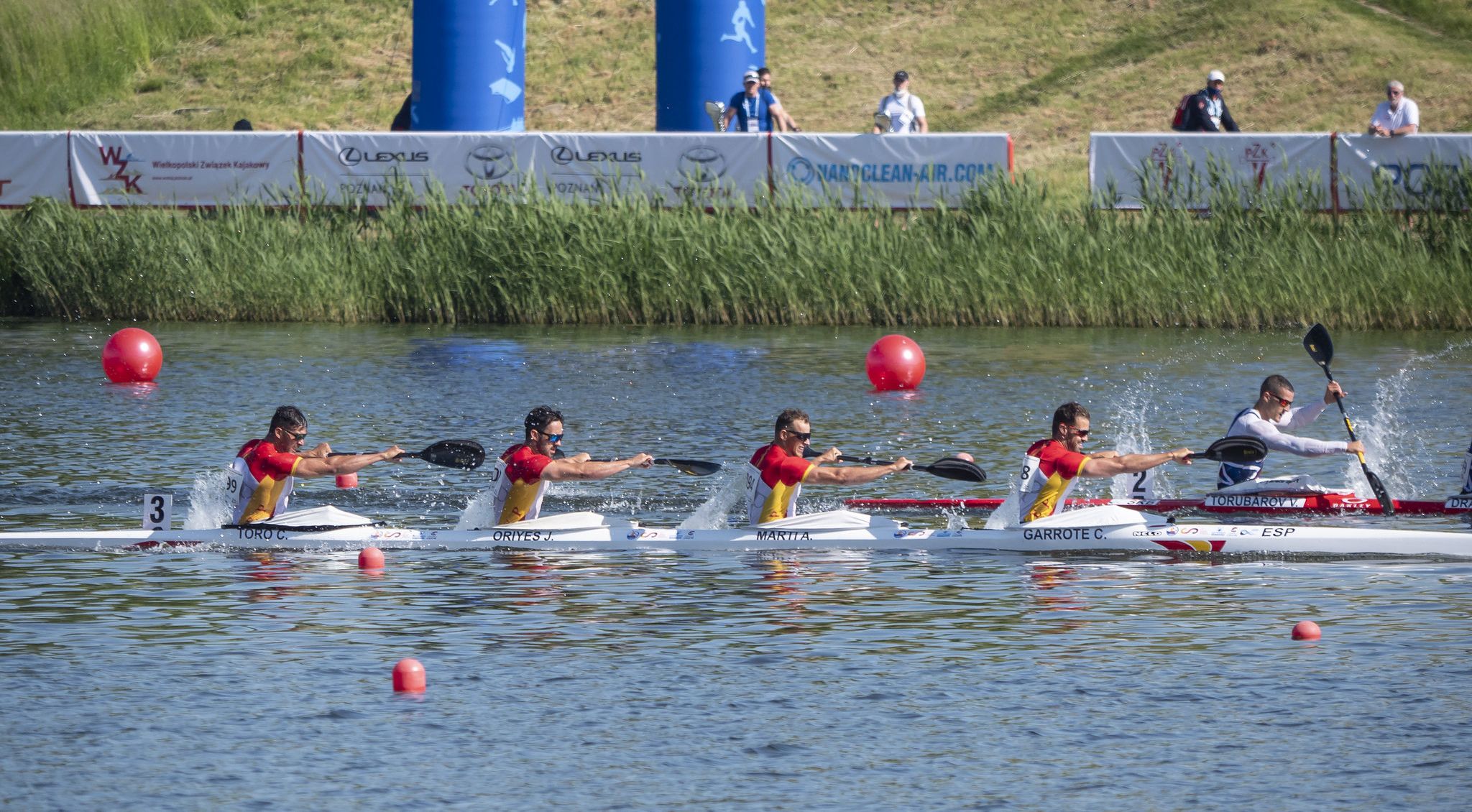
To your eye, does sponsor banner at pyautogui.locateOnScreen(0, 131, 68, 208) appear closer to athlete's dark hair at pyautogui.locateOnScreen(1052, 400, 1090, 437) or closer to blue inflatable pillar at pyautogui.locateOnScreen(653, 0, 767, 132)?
blue inflatable pillar at pyautogui.locateOnScreen(653, 0, 767, 132)

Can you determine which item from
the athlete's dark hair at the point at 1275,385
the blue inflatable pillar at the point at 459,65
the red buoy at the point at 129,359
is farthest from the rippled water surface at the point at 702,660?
the blue inflatable pillar at the point at 459,65

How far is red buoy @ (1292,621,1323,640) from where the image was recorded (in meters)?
12.8

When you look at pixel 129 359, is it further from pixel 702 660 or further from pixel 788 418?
pixel 702 660

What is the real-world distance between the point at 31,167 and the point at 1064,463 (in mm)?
20743

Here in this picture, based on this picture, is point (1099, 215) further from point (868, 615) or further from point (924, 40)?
point (924, 40)

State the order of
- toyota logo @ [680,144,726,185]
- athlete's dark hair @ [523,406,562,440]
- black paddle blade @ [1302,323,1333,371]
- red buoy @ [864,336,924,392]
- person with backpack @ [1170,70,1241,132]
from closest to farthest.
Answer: athlete's dark hair @ [523,406,562,440] → black paddle blade @ [1302,323,1333,371] → red buoy @ [864,336,924,392] → toyota logo @ [680,144,726,185] → person with backpack @ [1170,70,1241,132]

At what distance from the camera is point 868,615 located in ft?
44.7

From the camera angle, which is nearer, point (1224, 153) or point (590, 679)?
point (590, 679)

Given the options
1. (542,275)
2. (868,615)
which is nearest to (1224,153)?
(542,275)

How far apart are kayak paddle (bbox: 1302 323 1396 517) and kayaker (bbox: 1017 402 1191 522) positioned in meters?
1.99

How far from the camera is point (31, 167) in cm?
3120

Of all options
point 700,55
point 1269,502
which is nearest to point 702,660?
point 1269,502

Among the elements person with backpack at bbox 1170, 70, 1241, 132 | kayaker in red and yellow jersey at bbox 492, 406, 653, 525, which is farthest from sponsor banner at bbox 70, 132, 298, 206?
kayaker in red and yellow jersey at bbox 492, 406, 653, 525

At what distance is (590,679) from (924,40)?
136ft
